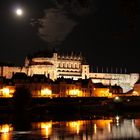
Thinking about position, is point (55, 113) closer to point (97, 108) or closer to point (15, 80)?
point (97, 108)

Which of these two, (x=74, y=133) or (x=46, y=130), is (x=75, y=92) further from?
(x=74, y=133)

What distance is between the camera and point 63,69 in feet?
278

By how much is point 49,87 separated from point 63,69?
2953 cm

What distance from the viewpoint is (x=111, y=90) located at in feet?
220

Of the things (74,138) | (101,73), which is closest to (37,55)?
(101,73)

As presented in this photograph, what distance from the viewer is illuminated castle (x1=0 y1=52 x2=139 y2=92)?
254 ft

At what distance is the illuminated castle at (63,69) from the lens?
7756 centimetres

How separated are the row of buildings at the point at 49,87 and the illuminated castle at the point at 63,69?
16503 millimetres

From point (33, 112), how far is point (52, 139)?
1949 cm

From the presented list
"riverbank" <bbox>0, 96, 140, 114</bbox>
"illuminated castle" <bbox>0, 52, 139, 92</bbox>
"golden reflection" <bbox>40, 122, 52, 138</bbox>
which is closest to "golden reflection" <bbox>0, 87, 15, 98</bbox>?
"riverbank" <bbox>0, 96, 140, 114</bbox>

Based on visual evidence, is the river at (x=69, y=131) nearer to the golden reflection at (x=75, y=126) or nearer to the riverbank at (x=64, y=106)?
the golden reflection at (x=75, y=126)

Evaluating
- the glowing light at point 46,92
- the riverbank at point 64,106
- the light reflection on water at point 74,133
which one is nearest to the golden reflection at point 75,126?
the light reflection on water at point 74,133

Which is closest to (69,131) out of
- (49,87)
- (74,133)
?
(74,133)

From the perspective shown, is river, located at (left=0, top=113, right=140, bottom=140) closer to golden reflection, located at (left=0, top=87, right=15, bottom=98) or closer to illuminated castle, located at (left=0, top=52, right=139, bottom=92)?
golden reflection, located at (left=0, top=87, right=15, bottom=98)
